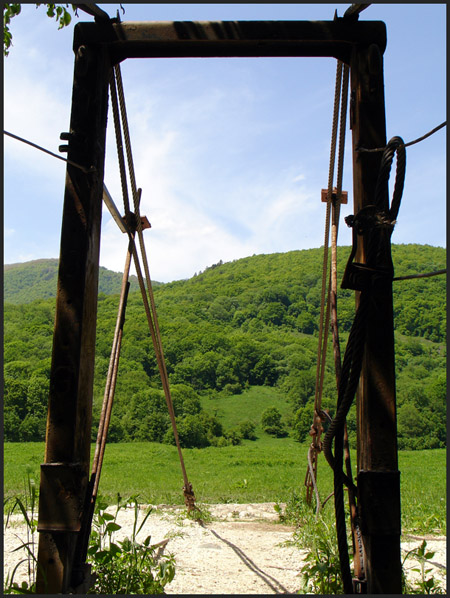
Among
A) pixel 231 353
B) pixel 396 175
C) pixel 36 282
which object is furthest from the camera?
pixel 36 282

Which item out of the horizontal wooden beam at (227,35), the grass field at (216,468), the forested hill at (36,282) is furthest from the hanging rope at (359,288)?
the forested hill at (36,282)

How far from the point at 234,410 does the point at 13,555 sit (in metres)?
35.7

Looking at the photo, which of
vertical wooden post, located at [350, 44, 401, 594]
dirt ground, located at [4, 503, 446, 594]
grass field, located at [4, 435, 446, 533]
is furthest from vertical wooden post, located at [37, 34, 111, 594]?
grass field, located at [4, 435, 446, 533]

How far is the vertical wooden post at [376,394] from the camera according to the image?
5.98 ft

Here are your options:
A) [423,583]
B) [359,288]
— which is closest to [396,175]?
[359,288]

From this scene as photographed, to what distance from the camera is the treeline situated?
32656 millimetres

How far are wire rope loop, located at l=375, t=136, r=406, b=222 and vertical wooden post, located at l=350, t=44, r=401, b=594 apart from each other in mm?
92

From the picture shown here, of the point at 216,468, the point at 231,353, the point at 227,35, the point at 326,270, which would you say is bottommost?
the point at 216,468

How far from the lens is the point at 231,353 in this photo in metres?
45.5

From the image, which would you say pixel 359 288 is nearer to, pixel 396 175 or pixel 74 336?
pixel 396 175

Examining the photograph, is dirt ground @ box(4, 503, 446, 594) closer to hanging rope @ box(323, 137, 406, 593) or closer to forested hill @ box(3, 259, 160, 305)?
hanging rope @ box(323, 137, 406, 593)

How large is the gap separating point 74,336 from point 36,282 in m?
109

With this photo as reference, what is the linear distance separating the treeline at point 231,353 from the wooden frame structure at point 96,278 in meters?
25.0

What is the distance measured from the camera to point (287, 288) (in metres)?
58.1
